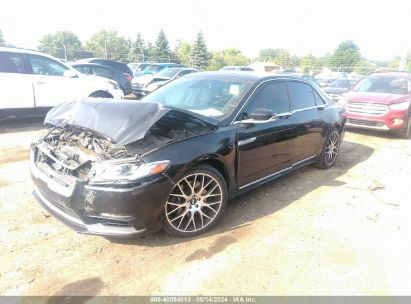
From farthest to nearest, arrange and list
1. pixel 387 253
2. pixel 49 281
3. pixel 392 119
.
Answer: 1. pixel 392 119
2. pixel 387 253
3. pixel 49 281

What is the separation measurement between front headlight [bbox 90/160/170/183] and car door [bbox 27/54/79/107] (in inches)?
239

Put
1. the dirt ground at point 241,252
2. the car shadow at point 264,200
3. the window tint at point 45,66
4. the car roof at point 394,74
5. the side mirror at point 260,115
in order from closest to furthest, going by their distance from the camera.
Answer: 1. the dirt ground at point 241,252
2. the car shadow at point 264,200
3. the side mirror at point 260,115
4. the window tint at point 45,66
5. the car roof at point 394,74

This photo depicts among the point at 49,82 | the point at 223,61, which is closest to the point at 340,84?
the point at 49,82

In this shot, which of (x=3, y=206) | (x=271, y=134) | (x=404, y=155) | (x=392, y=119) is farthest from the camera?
(x=392, y=119)

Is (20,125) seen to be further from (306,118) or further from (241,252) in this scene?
(241,252)

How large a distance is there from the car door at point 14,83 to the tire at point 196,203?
618 centimetres

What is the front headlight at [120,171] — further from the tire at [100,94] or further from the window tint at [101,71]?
the window tint at [101,71]

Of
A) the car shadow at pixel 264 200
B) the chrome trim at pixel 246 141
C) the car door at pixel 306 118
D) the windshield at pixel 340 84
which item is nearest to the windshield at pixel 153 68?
the windshield at pixel 340 84

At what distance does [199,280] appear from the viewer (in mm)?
2863

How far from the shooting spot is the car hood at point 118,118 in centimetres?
313

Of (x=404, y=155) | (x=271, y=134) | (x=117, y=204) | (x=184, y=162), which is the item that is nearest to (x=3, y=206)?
(x=117, y=204)

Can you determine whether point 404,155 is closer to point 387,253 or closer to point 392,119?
point 392,119

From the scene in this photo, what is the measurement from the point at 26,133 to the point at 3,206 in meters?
4.12

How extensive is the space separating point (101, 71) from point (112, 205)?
10859 millimetres
